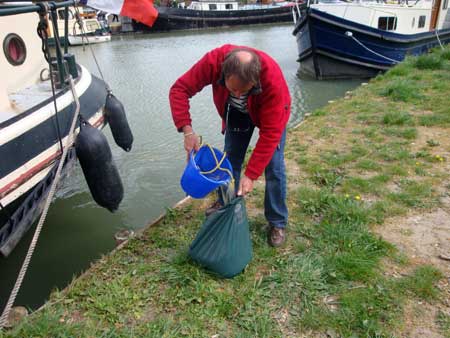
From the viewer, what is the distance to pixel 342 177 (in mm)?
3936

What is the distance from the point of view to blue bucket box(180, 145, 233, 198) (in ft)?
7.59

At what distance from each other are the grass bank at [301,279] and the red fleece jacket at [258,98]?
2.61 ft

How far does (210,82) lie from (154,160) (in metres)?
3.76

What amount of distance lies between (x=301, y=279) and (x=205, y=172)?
949mm

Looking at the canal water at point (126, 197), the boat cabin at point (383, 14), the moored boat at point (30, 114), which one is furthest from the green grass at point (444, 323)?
the boat cabin at point (383, 14)

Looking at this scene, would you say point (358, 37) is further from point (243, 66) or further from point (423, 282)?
point (243, 66)

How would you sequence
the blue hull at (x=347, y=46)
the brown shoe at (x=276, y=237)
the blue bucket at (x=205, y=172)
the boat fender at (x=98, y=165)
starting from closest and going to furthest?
the blue bucket at (x=205, y=172), the brown shoe at (x=276, y=237), the boat fender at (x=98, y=165), the blue hull at (x=347, y=46)

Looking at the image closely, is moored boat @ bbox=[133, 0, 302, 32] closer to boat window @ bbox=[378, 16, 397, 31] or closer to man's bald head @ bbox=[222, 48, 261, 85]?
boat window @ bbox=[378, 16, 397, 31]

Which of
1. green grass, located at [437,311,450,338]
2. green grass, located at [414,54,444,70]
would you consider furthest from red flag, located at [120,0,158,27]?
green grass, located at [414,54,444,70]

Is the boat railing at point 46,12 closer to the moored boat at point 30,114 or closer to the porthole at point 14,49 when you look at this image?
the moored boat at point 30,114

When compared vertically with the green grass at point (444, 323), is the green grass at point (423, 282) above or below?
above

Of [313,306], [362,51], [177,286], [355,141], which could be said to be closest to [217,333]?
[177,286]

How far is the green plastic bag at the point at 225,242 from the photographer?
7.95ft

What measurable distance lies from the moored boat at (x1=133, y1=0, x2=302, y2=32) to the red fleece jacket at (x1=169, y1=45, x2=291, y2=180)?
3425cm
